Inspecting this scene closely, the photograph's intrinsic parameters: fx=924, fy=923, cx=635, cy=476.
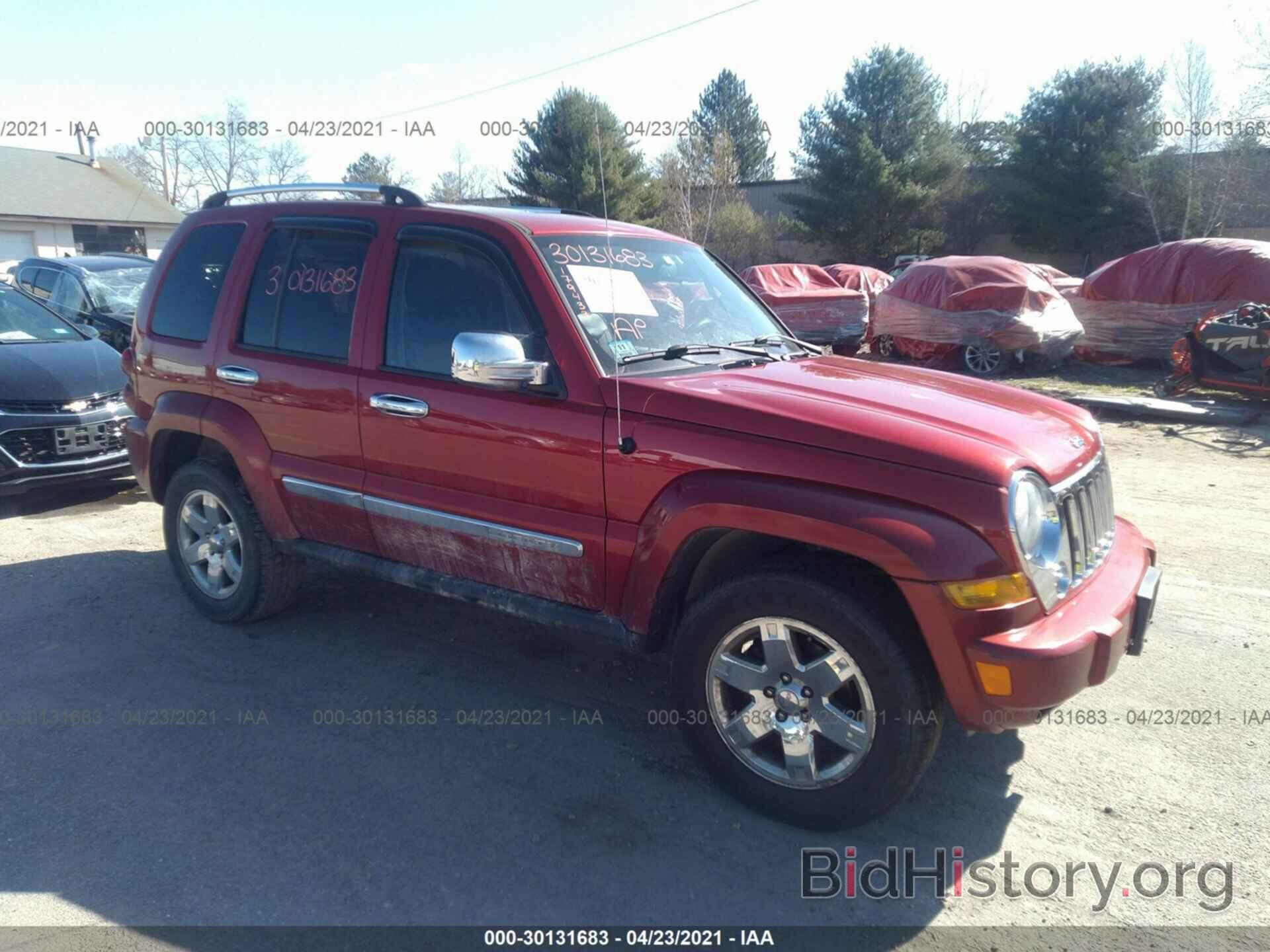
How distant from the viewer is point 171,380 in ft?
16.3

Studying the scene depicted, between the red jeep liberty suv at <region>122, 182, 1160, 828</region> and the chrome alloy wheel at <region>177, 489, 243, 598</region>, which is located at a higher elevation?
the red jeep liberty suv at <region>122, 182, 1160, 828</region>

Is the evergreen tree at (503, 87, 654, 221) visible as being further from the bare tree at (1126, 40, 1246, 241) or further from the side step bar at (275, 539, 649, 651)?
the bare tree at (1126, 40, 1246, 241)

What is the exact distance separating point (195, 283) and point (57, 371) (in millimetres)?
3498

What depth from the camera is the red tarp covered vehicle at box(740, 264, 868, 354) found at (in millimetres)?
16672

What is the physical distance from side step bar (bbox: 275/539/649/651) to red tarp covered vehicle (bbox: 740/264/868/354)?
42.5 ft

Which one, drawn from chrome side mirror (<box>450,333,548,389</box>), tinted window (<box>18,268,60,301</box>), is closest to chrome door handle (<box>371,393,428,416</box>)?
chrome side mirror (<box>450,333,548,389</box>)

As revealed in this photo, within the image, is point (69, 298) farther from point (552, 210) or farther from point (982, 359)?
point (982, 359)

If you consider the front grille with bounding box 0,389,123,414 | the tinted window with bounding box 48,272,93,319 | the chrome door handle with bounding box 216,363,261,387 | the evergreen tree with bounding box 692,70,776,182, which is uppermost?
the evergreen tree with bounding box 692,70,776,182

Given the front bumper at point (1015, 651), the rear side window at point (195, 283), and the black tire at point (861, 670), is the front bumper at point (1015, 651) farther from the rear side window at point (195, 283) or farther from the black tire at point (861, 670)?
the rear side window at point (195, 283)

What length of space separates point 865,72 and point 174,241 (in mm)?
40057

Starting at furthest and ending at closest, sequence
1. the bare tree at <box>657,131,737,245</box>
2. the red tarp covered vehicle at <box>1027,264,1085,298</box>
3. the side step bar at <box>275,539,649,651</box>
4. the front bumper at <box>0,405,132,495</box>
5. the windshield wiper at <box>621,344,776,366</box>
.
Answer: the bare tree at <box>657,131,737,245</box>, the red tarp covered vehicle at <box>1027,264,1085,298</box>, the front bumper at <box>0,405,132,495</box>, the windshield wiper at <box>621,344,776,366</box>, the side step bar at <box>275,539,649,651</box>

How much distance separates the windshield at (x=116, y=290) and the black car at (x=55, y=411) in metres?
3.10

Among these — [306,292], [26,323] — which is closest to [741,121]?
[26,323]

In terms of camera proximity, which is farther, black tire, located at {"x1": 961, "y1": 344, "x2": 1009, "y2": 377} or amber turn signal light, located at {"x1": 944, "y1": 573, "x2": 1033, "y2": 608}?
black tire, located at {"x1": 961, "y1": 344, "x2": 1009, "y2": 377}
